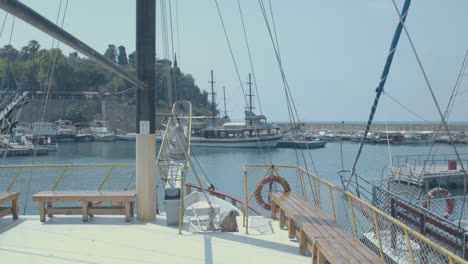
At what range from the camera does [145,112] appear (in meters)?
8.42

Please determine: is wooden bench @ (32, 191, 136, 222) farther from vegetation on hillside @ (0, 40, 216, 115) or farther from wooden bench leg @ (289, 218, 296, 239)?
vegetation on hillside @ (0, 40, 216, 115)

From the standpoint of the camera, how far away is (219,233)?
25.2 feet

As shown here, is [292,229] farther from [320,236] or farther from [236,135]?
[236,135]

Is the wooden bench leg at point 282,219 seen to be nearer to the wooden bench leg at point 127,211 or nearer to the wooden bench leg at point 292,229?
the wooden bench leg at point 292,229

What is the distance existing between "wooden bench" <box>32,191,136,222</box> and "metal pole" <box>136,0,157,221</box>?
24 cm

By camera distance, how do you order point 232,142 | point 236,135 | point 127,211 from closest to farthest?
1. point 127,211
2. point 232,142
3. point 236,135

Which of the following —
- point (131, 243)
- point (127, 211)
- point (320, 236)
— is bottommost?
point (131, 243)

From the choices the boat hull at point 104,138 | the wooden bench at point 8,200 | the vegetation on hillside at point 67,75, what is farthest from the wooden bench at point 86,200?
the vegetation on hillside at point 67,75

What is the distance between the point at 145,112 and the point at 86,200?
6.35 ft

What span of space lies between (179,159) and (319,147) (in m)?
75.8

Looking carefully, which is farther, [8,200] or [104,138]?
[104,138]

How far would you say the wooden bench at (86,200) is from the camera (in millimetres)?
8133

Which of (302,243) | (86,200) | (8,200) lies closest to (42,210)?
(8,200)

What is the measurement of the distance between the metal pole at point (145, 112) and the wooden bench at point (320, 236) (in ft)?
7.81
